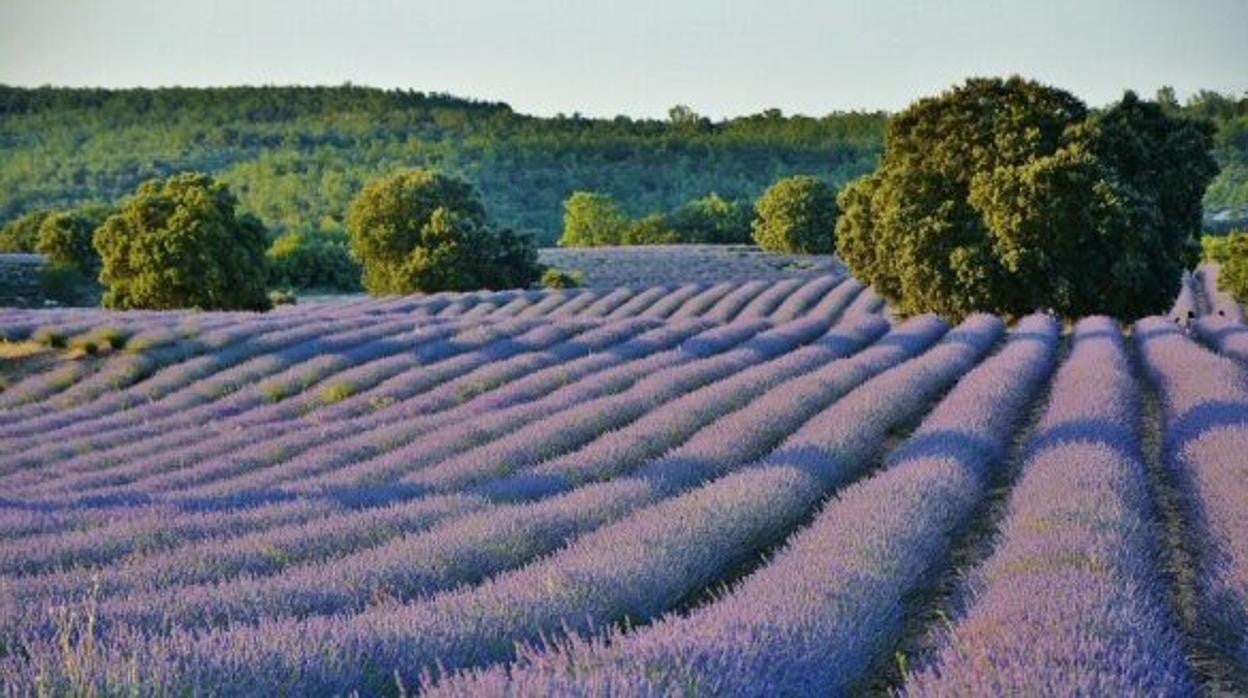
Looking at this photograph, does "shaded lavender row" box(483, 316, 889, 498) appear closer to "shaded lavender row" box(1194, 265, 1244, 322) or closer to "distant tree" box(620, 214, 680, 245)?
"shaded lavender row" box(1194, 265, 1244, 322)

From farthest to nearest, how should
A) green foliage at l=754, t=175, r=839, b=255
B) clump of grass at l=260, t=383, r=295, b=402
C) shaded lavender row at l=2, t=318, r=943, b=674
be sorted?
1. green foliage at l=754, t=175, r=839, b=255
2. clump of grass at l=260, t=383, r=295, b=402
3. shaded lavender row at l=2, t=318, r=943, b=674

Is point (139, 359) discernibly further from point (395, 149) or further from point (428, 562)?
point (395, 149)

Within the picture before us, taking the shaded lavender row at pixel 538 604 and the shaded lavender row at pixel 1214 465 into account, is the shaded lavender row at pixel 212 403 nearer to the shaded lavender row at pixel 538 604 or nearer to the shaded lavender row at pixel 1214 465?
the shaded lavender row at pixel 538 604

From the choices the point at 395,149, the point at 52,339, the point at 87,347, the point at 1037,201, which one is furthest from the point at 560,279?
the point at 395,149

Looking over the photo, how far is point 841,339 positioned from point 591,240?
239ft

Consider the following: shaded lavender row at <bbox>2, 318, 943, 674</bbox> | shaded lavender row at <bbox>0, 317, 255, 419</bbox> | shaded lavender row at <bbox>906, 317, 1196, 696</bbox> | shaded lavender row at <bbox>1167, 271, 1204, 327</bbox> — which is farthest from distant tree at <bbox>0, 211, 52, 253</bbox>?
shaded lavender row at <bbox>906, 317, 1196, 696</bbox>

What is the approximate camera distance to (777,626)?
3.98 metres

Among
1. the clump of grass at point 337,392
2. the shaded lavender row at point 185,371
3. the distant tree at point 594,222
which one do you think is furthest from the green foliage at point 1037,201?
the distant tree at point 594,222

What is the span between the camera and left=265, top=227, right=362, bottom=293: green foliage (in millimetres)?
58875

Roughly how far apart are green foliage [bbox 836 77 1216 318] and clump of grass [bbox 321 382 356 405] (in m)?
13.3

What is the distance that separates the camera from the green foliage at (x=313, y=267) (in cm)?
5888

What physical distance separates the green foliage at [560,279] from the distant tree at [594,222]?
35322 mm

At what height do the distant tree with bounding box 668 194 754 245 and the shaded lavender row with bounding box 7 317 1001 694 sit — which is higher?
the shaded lavender row with bounding box 7 317 1001 694

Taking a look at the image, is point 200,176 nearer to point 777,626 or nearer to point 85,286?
point 85,286
